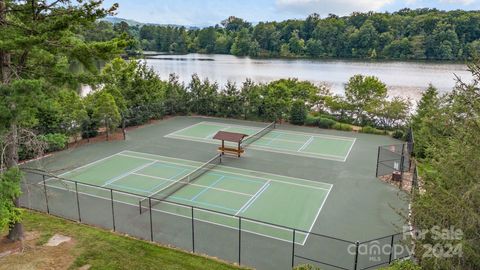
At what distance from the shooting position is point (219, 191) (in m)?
16.8

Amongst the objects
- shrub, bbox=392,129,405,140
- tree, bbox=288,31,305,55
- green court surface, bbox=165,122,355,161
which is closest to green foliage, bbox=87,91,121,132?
green court surface, bbox=165,122,355,161

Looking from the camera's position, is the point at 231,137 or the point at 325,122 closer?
the point at 231,137

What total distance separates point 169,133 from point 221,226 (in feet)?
49.0

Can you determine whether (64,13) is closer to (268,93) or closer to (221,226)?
(221,226)

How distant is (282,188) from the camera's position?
56.8 feet

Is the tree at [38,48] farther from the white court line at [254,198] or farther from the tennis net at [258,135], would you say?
the tennis net at [258,135]

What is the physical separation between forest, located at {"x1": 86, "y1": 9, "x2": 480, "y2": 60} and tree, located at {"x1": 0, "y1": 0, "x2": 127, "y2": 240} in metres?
51.1

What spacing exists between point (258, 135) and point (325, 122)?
21.2 feet

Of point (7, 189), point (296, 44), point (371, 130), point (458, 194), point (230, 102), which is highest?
point (296, 44)

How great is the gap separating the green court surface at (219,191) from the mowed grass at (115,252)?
5.69 feet

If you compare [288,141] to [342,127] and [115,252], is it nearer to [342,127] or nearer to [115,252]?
[342,127]

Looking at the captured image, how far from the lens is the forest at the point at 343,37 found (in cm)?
7306

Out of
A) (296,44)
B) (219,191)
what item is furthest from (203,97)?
(296,44)

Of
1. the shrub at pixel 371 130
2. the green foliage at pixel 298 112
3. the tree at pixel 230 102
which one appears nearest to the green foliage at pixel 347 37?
the tree at pixel 230 102
